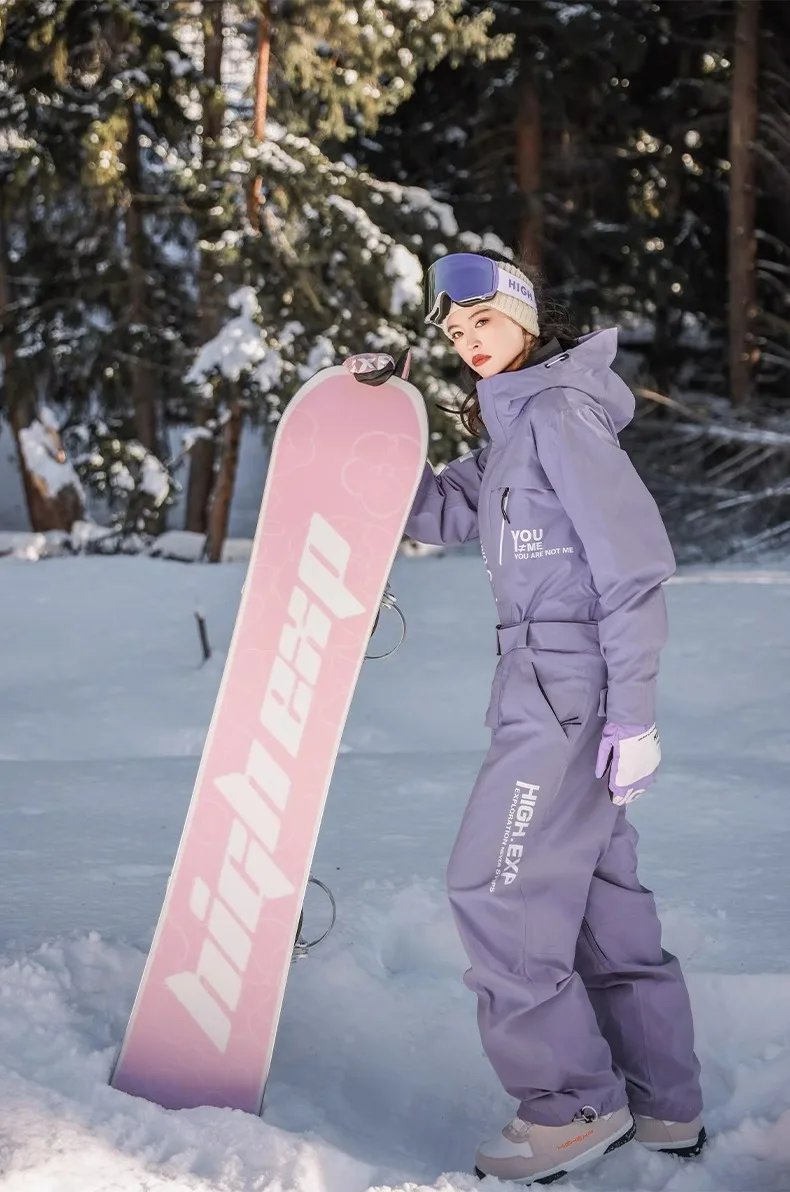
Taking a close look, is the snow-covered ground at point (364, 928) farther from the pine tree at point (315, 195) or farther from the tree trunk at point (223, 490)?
the pine tree at point (315, 195)

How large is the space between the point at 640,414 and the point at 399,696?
6.69 m

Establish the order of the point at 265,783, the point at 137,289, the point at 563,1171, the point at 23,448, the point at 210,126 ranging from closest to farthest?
the point at 563,1171, the point at 265,783, the point at 210,126, the point at 23,448, the point at 137,289

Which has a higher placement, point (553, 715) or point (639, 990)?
point (553, 715)

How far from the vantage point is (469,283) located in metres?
2.21

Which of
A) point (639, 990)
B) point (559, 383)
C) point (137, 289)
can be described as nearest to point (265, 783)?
point (639, 990)

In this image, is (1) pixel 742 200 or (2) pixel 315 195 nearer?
(2) pixel 315 195

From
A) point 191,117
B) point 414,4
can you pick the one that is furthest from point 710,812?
point 191,117

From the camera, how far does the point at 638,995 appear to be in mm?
2275

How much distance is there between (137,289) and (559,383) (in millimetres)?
9193

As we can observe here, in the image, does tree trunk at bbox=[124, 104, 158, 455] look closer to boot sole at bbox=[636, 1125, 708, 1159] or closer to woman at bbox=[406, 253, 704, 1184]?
woman at bbox=[406, 253, 704, 1184]

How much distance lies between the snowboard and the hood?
0.30 meters

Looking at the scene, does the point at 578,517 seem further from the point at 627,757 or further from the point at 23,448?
the point at 23,448

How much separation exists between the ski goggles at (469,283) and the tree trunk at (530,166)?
400 inches

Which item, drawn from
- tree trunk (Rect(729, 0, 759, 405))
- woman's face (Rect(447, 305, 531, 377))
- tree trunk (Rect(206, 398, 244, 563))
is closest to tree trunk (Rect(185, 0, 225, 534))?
tree trunk (Rect(206, 398, 244, 563))
